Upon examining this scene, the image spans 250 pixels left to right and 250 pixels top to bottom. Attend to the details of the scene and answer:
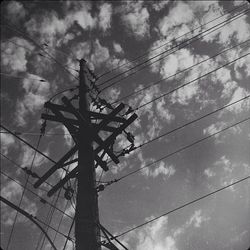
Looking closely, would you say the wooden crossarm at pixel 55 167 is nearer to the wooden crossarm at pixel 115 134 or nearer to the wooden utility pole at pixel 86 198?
the wooden utility pole at pixel 86 198

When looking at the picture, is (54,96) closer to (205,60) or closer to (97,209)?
(97,209)

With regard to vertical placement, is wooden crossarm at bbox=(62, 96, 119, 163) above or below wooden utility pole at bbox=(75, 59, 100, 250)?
above

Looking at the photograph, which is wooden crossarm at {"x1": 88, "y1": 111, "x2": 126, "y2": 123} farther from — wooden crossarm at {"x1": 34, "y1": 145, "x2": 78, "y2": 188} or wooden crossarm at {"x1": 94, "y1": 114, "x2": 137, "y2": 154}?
wooden crossarm at {"x1": 34, "y1": 145, "x2": 78, "y2": 188}

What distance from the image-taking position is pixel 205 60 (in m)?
8.88

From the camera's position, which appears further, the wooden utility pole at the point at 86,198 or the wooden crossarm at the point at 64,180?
the wooden crossarm at the point at 64,180

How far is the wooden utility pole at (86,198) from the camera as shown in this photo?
6368 millimetres

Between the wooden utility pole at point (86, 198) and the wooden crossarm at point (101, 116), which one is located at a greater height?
the wooden crossarm at point (101, 116)

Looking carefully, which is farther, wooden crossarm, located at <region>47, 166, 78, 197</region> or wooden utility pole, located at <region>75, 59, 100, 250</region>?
wooden crossarm, located at <region>47, 166, 78, 197</region>

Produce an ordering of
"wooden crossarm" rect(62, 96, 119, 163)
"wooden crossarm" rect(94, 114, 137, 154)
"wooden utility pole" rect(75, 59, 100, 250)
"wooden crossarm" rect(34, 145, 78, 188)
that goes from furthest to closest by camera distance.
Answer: "wooden crossarm" rect(94, 114, 137, 154) < "wooden crossarm" rect(62, 96, 119, 163) < "wooden crossarm" rect(34, 145, 78, 188) < "wooden utility pole" rect(75, 59, 100, 250)

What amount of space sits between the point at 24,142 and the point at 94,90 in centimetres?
450

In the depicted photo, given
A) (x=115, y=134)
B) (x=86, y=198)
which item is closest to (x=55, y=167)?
(x=86, y=198)

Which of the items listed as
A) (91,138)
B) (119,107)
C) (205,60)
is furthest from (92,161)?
(205,60)

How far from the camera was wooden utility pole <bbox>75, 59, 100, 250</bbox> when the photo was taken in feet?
20.9

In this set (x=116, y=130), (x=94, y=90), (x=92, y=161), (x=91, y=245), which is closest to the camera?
(x=91, y=245)
